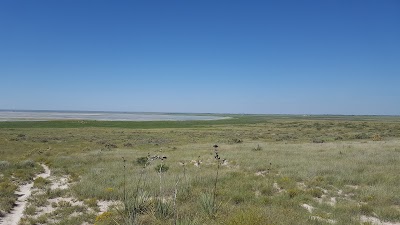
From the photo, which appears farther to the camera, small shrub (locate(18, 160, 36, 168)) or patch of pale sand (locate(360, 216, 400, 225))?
small shrub (locate(18, 160, 36, 168))

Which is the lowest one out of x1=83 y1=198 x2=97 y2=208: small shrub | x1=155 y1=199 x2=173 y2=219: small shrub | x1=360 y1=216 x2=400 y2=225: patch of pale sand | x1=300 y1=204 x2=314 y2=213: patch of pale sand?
x1=83 y1=198 x2=97 y2=208: small shrub

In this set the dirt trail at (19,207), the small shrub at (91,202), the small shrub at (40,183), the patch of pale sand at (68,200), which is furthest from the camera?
the small shrub at (40,183)

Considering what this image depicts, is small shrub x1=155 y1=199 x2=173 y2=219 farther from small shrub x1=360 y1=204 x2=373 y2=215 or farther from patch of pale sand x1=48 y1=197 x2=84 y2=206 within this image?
small shrub x1=360 y1=204 x2=373 y2=215

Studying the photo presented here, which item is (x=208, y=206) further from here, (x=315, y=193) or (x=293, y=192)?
(x=315, y=193)

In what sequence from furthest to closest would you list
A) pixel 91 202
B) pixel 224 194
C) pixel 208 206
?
pixel 224 194
pixel 91 202
pixel 208 206

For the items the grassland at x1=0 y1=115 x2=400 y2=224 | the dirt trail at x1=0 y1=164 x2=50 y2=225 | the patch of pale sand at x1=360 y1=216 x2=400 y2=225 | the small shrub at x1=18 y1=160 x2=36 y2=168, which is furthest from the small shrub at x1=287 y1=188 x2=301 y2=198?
the small shrub at x1=18 y1=160 x2=36 y2=168

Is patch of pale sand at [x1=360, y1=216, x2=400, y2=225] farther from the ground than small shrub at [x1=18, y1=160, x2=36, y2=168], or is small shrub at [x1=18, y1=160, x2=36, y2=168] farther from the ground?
patch of pale sand at [x1=360, y1=216, x2=400, y2=225]

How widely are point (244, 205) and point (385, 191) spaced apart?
5946mm

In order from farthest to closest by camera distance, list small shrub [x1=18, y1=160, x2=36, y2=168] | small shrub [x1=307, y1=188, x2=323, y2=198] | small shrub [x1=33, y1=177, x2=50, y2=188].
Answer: small shrub [x1=18, y1=160, x2=36, y2=168], small shrub [x1=33, y1=177, x2=50, y2=188], small shrub [x1=307, y1=188, x2=323, y2=198]

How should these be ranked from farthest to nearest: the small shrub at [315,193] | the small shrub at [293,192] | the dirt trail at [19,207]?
the small shrub at [315,193]
the small shrub at [293,192]
the dirt trail at [19,207]

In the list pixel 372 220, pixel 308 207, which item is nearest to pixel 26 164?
pixel 308 207

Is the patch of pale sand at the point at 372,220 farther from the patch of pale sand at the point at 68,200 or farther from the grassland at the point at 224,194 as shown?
the patch of pale sand at the point at 68,200

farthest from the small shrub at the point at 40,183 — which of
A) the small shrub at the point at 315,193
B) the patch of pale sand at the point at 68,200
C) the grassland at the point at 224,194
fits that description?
the small shrub at the point at 315,193

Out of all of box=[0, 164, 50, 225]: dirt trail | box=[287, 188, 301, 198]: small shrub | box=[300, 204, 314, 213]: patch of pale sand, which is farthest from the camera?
box=[287, 188, 301, 198]: small shrub
